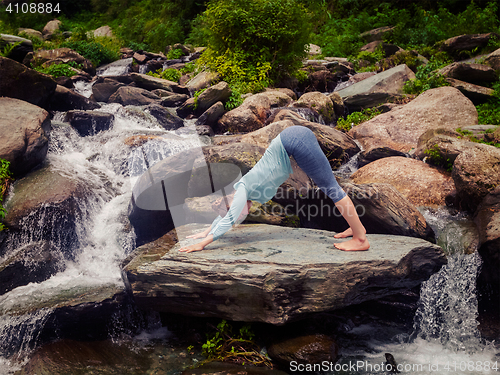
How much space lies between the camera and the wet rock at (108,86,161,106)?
9953mm

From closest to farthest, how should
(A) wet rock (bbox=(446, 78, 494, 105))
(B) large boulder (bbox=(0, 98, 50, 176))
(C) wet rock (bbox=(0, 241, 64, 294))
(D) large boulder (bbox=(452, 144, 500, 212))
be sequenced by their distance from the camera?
1. (C) wet rock (bbox=(0, 241, 64, 294))
2. (D) large boulder (bbox=(452, 144, 500, 212))
3. (B) large boulder (bbox=(0, 98, 50, 176))
4. (A) wet rock (bbox=(446, 78, 494, 105))

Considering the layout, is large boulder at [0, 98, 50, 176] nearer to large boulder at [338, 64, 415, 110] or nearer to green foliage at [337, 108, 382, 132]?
green foliage at [337, 108, 382, 132]

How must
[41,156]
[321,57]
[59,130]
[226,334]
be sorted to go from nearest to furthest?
[226,334]
[41,156]
[59,130]
[321,57]

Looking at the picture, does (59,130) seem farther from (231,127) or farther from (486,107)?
(486,107)

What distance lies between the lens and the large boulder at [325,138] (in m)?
6.71

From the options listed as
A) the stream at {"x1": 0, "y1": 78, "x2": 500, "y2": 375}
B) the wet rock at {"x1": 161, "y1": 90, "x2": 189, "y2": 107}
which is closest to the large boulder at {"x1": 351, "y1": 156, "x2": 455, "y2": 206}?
the stream at {"x1": 0, "y1": 78, "x2": 500, "y2": 375}

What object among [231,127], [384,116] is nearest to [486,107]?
[384,116]

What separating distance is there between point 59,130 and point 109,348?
5.92m

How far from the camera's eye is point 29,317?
359 centimetres

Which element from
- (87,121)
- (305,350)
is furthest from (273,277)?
(87,121)

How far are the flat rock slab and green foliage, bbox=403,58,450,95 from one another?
7960 mm

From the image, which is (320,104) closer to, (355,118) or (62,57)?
(355,118)

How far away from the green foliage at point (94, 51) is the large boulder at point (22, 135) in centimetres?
1094

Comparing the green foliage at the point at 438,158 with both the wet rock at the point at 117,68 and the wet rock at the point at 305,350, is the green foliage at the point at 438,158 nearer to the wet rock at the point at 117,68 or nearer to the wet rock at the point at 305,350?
the wet rock at the point at 305,350
